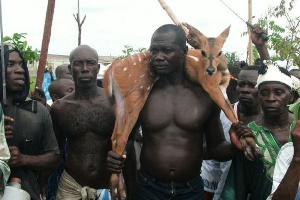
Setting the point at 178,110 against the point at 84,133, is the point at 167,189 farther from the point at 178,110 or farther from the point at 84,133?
the point at 84,133

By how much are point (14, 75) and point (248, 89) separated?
2020 millimetres

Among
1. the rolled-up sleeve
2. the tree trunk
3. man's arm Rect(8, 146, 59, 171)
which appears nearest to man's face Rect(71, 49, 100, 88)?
man's arm Rect(8, 146, 59, 171)

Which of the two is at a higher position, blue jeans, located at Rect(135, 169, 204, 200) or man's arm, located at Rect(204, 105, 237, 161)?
man's arm, located at Rect(204, 105, 237, 161)

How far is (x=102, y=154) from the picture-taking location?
158 inches

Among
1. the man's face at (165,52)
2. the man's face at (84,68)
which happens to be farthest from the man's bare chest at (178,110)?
the man's face at (84,68)

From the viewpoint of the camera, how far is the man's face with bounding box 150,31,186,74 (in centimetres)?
327

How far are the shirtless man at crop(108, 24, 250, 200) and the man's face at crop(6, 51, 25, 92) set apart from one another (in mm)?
891

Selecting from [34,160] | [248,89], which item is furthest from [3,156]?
[248,89]

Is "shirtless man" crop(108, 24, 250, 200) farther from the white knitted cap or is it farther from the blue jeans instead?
the white knitted cap

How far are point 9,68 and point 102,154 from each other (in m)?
1.13

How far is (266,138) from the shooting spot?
3.27 metres

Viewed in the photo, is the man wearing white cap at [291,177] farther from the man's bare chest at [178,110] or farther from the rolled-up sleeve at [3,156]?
the rolled-up sleeve at [3,156]

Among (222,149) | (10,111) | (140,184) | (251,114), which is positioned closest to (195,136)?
(222,149)

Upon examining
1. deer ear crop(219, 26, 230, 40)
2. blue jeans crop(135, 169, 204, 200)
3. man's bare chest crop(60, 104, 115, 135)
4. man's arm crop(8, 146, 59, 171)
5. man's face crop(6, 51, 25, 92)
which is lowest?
blue jeans crop(135, 169, 204, 200)
